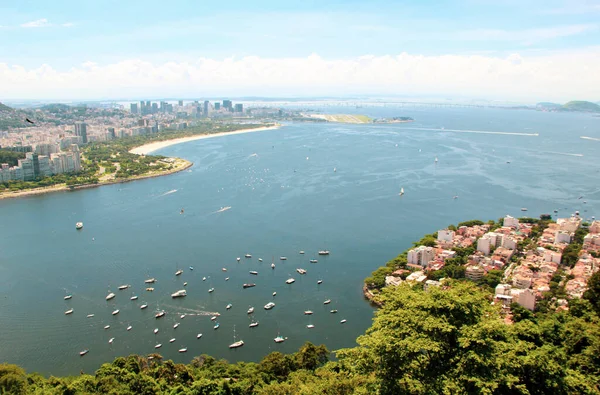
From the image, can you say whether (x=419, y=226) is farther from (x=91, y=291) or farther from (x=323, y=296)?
(x=91, y=291)

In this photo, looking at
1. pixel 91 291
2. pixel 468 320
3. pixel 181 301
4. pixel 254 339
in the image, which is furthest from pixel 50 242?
pixel 468 320

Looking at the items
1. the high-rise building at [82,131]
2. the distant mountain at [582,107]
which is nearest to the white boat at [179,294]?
the high-rise building at [82,131]

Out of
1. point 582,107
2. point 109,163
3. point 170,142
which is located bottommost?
point 109,163

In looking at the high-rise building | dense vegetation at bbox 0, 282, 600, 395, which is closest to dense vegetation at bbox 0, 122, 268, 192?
the high-rise building

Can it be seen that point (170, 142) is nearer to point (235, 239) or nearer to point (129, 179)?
point (129, 179)

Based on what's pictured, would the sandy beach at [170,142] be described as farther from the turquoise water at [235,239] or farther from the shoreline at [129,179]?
the turquoise water at [235,239]

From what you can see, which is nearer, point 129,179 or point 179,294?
point 179,294

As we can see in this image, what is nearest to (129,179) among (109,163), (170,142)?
(109,163)
